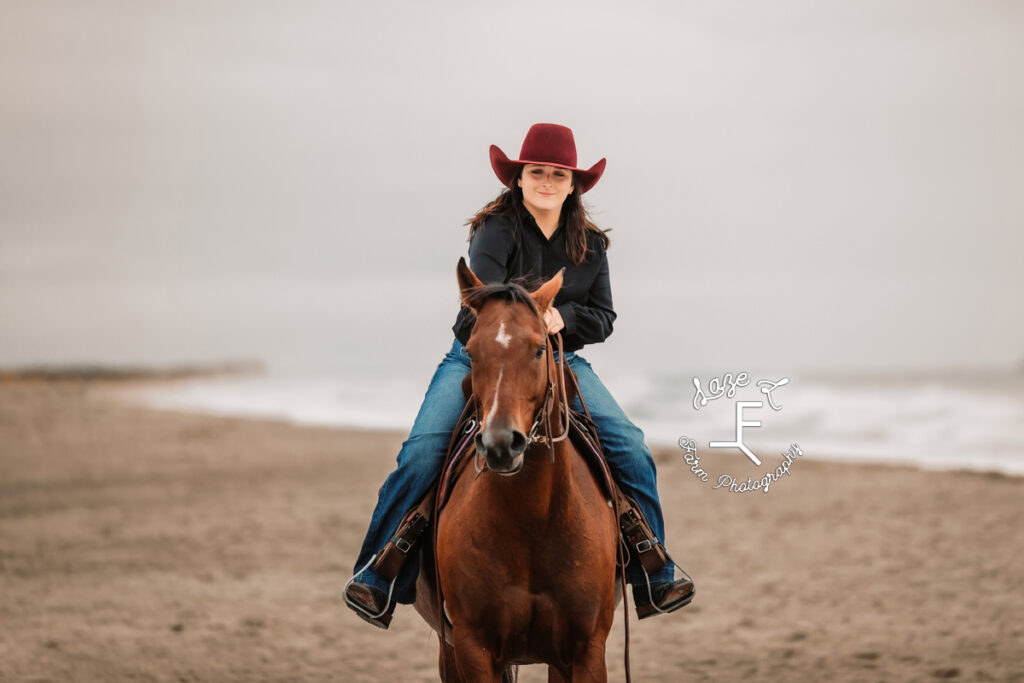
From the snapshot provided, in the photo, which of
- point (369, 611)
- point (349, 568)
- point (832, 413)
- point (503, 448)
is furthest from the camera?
point (832, 413)

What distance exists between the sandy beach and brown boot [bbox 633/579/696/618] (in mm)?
2527

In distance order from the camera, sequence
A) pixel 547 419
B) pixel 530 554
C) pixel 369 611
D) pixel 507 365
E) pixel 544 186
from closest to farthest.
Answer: pixel 507 365
pixel 547 419
pixel 530 554
pixel 544 186
pixel 369 611

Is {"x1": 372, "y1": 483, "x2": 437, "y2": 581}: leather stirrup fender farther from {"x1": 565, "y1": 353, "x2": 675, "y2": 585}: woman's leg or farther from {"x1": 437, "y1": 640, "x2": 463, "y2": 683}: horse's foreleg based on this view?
{"x1": 565, "y1": 353, "x2": 675, "y2": 585}: woman's leg

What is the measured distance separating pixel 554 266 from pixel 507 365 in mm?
1191

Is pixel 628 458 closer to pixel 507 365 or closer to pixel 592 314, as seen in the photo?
pixel 592 314

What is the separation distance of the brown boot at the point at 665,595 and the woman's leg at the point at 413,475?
3.38 feet

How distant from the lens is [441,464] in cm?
413

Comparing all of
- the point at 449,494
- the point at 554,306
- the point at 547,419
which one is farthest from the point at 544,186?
the point at 449,494

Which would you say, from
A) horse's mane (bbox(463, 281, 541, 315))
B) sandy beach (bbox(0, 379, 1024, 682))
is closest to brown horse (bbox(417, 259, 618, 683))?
horse's mane (bbox(463, 281, 541, 315))

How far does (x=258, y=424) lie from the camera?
83.8 ft

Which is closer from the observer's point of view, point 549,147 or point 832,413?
point 549,147

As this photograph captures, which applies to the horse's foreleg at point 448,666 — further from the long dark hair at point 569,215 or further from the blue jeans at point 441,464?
the long dark hair at point 569,215

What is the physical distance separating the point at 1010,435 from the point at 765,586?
1452 cm

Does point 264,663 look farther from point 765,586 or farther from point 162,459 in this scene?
point 162,459
